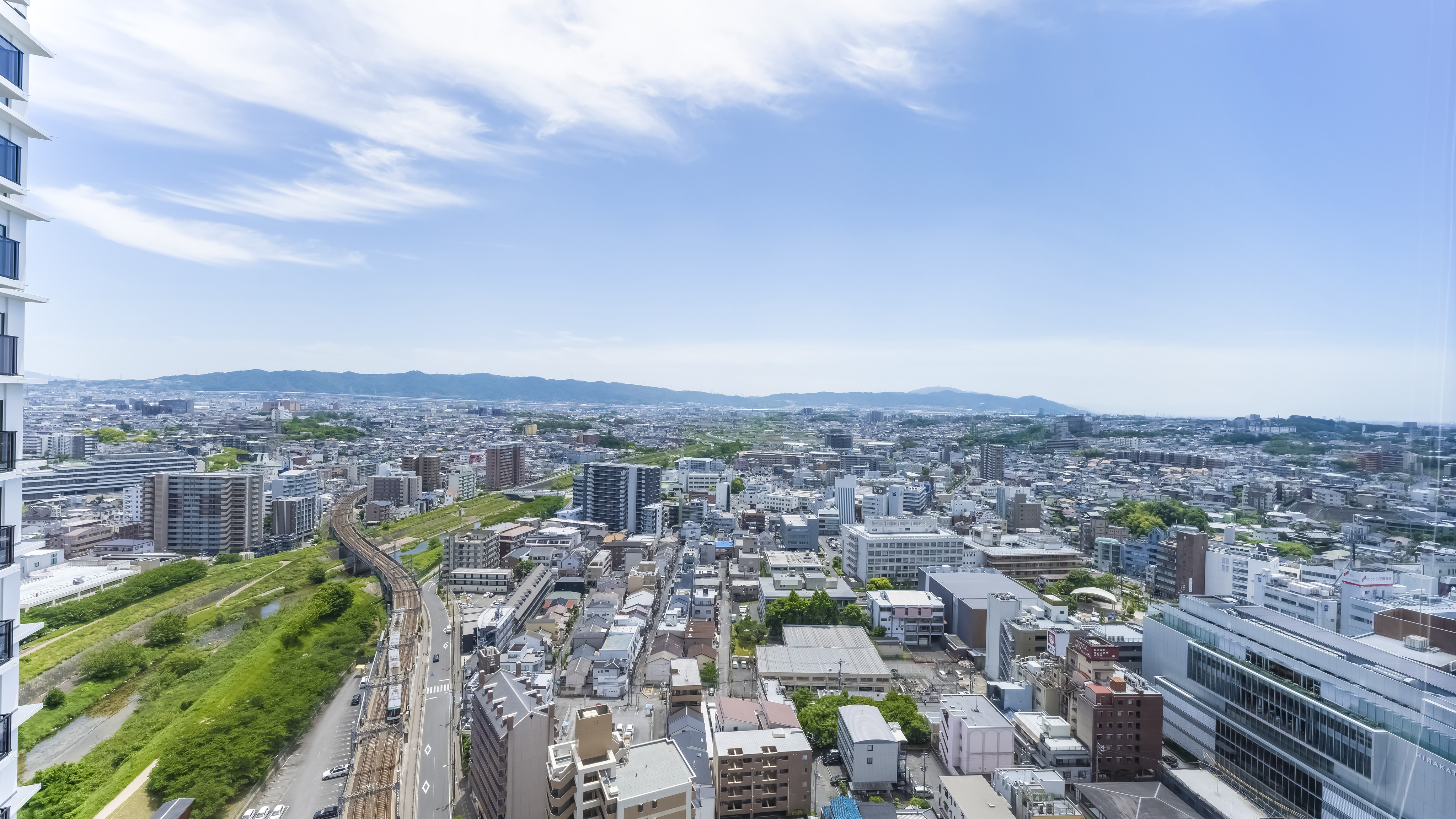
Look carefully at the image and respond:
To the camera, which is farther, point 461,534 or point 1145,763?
point 461,534

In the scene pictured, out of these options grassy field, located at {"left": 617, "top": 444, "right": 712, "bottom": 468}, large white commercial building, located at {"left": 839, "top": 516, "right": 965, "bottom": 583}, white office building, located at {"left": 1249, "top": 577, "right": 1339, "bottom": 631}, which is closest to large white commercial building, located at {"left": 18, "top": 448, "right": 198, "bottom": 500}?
grassy field, located at {"left": 617, "top": 444, "right": 712, "bottom": 468}

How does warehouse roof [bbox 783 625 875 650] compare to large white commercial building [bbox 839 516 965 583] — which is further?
large white commercial building [bbox 839 516 965 583]

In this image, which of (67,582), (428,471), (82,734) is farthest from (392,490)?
(82,734)

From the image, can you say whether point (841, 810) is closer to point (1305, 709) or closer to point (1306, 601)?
point (1305, 709)

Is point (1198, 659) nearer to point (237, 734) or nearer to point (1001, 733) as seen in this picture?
point (1001, 733)

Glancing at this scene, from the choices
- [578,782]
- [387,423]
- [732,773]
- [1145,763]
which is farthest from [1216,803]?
[387,423]

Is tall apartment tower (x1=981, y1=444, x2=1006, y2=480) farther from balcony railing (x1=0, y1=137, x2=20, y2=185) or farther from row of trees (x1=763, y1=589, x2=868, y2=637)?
balcony railing (x1=0, y1=137, x2=20, y2=185)
